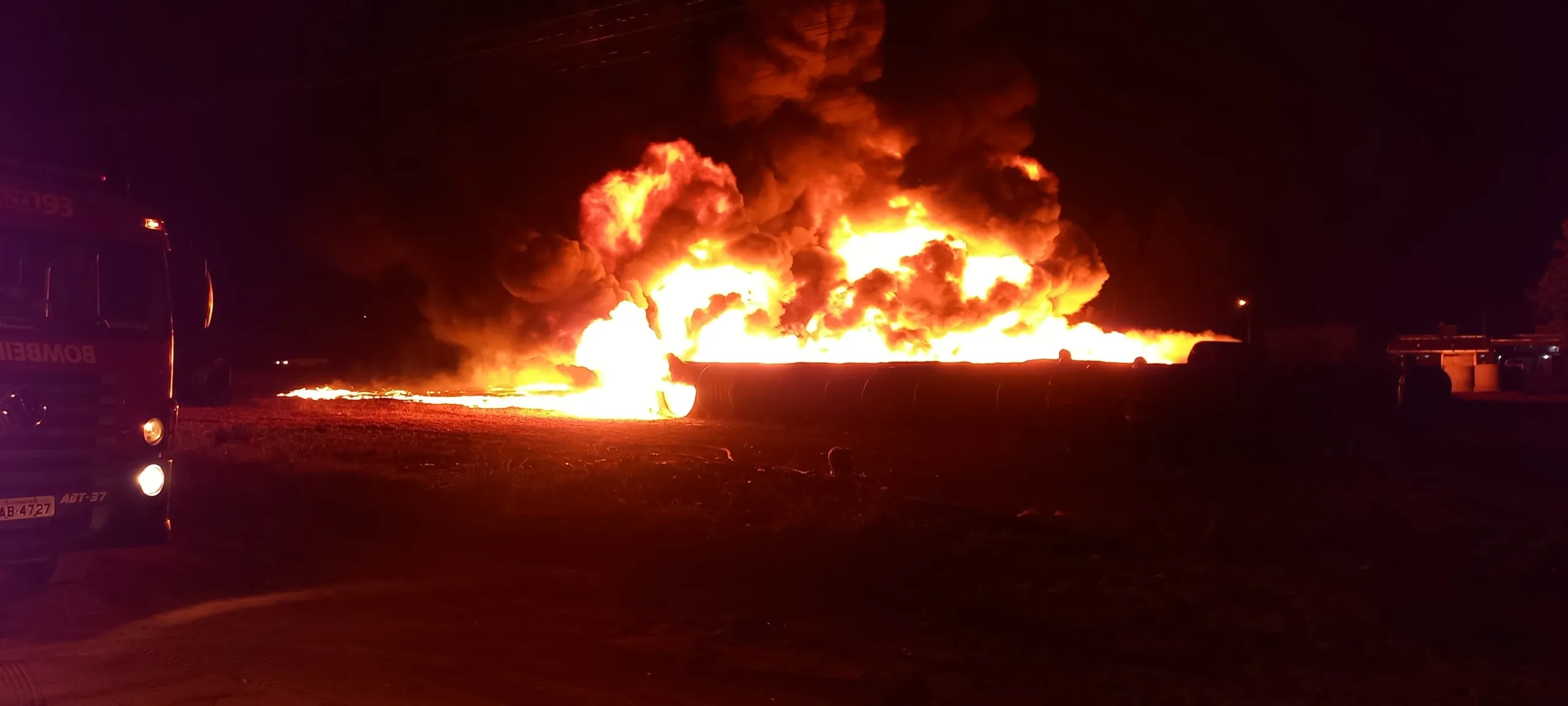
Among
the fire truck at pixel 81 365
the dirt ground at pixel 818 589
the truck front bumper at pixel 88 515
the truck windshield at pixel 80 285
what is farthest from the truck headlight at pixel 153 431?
the dirt ground at pixel 818 589

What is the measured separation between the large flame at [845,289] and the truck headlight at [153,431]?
2574 centimetres

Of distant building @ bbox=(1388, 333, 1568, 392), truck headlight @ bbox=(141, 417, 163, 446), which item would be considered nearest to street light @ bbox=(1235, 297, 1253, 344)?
distant building @ bbox=(1388, 333, 1568, 392)

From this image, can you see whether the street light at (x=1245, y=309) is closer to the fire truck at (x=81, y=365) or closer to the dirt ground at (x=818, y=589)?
the dirt ground at (x=818, y=589)

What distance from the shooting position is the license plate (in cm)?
976

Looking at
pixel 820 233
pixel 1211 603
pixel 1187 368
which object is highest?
pixel 820 233

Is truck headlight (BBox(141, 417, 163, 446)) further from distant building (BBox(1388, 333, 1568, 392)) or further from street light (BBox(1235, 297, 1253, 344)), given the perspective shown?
street light (BBox(1235, 297, 1253, 344))

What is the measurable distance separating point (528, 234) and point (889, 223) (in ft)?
45.6

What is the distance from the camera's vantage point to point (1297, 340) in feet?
170

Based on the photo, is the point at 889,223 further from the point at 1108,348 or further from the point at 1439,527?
the point at 1439,527

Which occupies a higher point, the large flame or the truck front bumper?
the large flame

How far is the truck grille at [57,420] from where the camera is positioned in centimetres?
978

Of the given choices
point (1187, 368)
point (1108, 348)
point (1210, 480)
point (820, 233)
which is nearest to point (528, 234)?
point (820, 233)

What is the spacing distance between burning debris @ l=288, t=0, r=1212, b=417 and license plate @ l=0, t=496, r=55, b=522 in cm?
2652

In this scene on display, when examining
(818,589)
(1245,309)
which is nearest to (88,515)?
(818,589)
